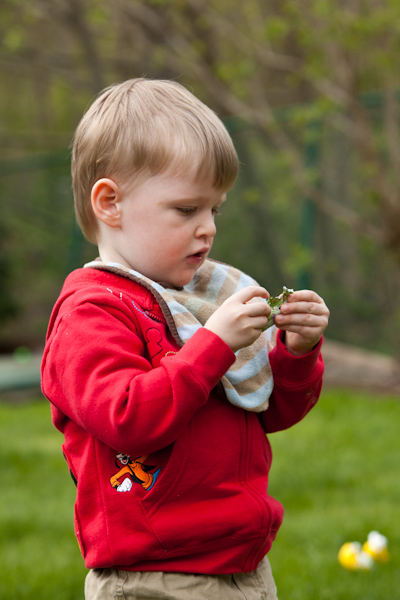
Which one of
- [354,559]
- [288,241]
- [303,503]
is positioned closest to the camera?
[354,559]

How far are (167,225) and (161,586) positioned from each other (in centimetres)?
79

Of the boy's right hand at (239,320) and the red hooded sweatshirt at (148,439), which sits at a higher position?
the boy's right hand at (239,320)

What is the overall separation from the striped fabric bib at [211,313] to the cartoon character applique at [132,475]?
0.78 ft

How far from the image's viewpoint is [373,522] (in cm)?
351

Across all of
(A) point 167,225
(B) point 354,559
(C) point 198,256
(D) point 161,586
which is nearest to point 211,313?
(C) point 198,256

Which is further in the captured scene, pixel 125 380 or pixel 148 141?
pixel 148 141

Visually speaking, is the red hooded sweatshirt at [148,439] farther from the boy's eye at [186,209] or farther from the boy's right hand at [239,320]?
Answer: the boy's eye at [186,209]

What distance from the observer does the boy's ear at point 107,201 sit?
1.70 metres

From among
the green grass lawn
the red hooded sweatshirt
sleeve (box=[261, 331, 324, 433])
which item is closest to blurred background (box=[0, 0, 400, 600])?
the green grass lawn

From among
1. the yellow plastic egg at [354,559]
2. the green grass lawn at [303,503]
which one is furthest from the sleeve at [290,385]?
the yellow plastic egg at [354,559]

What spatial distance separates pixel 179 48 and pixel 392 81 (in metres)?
2.24

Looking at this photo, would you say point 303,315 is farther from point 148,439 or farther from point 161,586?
point 161,586

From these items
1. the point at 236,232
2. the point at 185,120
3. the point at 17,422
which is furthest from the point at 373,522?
the point at 236,232

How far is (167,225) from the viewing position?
168 centimetres
